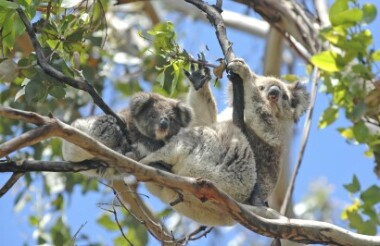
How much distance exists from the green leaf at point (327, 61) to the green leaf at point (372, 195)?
2.56 ft

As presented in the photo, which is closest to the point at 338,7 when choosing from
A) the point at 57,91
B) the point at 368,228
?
the point at 368,228

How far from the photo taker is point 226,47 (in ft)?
12.7

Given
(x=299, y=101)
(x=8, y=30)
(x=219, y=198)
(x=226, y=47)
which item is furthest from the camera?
(x=299, y=101)

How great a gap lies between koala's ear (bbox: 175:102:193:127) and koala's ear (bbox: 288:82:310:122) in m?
0.79

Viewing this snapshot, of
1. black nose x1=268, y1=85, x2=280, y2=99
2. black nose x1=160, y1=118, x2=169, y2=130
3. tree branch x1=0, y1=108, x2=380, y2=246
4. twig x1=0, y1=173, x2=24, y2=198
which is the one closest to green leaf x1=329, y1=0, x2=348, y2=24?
black nose x1=268, y1=85, x2=280, y2=99

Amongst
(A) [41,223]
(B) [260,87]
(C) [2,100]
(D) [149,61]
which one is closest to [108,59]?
(D) [149,61]

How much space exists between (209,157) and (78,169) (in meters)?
1.08

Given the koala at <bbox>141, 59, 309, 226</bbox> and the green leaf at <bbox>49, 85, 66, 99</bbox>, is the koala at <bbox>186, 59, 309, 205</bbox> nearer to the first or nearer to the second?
the koala at <bbox>141, 59, 309, 226</bbox>

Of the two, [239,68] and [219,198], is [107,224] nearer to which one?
[239,68]

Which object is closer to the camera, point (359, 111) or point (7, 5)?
point (7, 5)

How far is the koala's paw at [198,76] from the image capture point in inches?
169

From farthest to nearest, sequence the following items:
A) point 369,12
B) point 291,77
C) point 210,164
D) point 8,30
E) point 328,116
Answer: point 291,77, point 328,116, point 369,12, point 210,164, point 8,30

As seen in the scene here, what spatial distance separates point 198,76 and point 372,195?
1325 millimetres

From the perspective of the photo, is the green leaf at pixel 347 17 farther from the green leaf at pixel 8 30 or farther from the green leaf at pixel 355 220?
the green leaf at pixel 8 30
